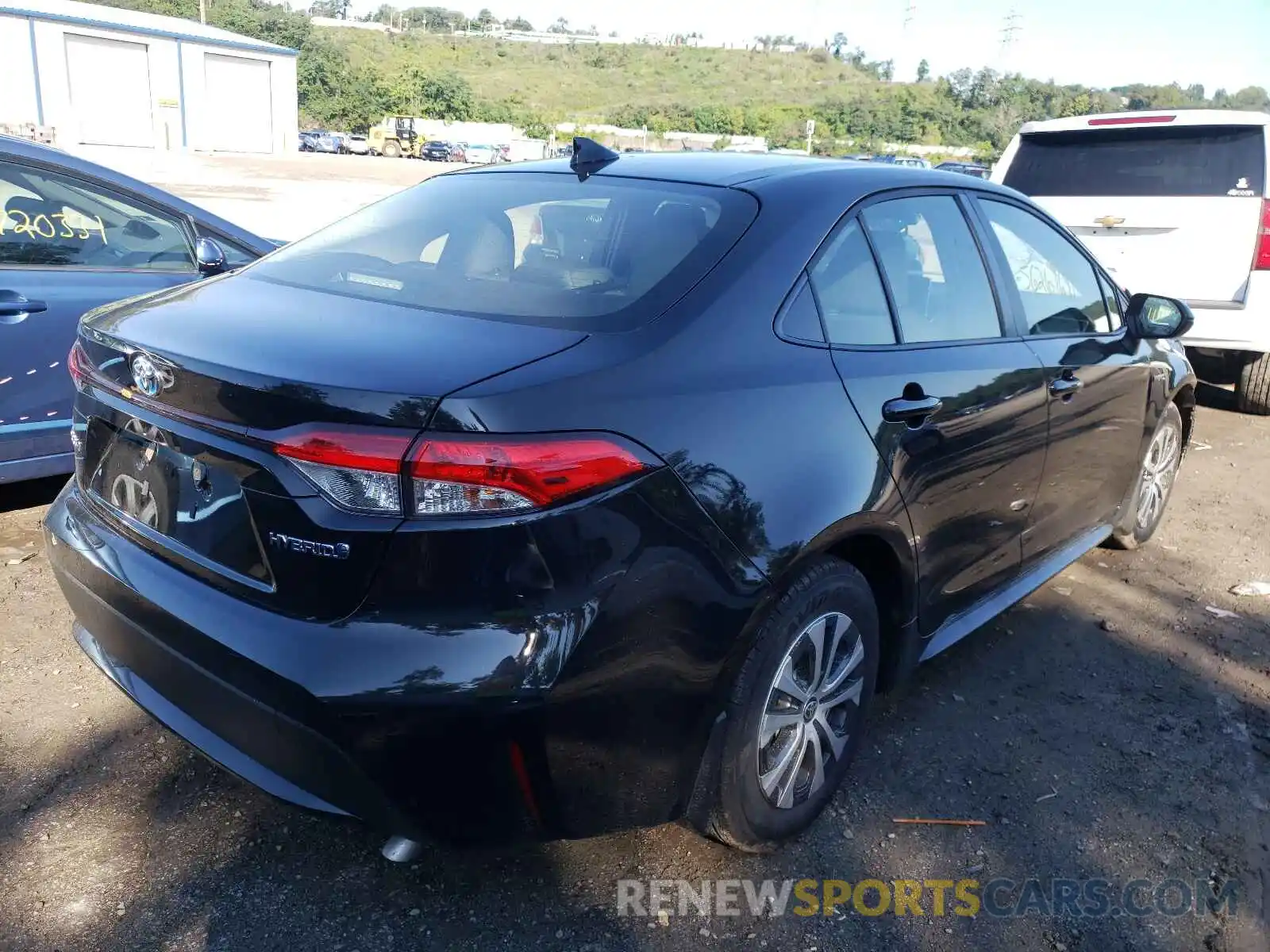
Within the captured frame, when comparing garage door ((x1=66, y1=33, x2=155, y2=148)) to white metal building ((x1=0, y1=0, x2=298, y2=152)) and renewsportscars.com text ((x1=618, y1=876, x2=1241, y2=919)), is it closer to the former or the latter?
white metal building ((x1=0, y1=0, x2=298, y2=152))

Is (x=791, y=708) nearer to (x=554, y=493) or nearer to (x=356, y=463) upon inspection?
(x=554, y=493)

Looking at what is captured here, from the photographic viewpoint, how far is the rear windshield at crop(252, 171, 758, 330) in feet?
7.43

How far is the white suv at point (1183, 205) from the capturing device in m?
6.81

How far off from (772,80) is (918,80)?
785 inches

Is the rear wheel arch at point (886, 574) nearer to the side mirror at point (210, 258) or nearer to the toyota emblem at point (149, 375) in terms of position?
the toyota emblem at point (149, 375)

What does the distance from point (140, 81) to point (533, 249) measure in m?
55.0

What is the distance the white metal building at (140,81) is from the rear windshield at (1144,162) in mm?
41946

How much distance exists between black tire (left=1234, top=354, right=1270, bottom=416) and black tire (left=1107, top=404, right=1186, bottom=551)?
321 cm

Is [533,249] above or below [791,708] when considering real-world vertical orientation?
above

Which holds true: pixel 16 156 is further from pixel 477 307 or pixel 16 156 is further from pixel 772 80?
pixel 772 80

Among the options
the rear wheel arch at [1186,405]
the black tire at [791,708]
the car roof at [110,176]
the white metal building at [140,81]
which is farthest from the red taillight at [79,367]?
the white metal building at [140,81]

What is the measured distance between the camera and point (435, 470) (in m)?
1.77

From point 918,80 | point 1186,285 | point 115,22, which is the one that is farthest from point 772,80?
point 1186,285

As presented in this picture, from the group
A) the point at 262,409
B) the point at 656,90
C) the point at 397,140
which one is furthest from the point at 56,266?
the point at 656,90
